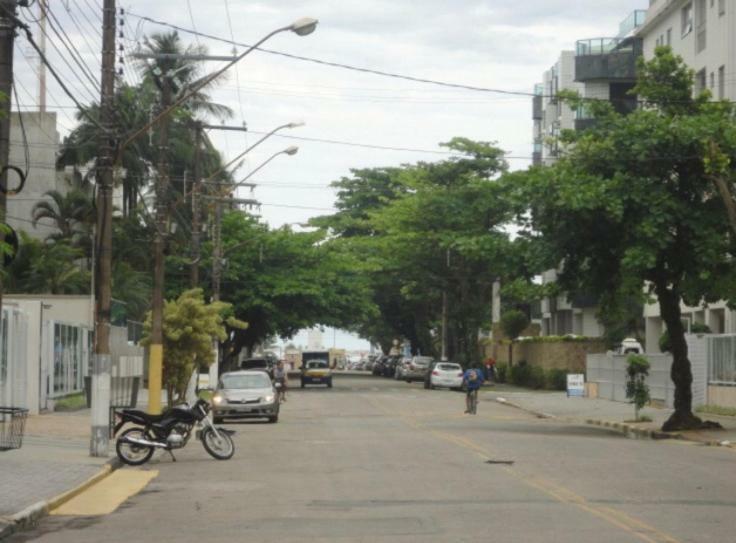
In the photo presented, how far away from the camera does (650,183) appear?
3152 cm

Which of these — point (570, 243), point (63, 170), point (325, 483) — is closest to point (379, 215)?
point (63, 170)

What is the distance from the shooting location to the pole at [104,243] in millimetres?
23953

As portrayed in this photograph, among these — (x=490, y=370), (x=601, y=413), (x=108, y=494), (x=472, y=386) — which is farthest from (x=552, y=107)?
(x=108, y=494)

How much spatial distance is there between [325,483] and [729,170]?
15.6 meters

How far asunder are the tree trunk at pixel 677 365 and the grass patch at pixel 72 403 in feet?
59.8

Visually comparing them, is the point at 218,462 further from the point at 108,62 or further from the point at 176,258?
the point at 176,258

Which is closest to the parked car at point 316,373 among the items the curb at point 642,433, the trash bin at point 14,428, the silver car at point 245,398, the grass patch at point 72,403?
the grass patch at point 72,403

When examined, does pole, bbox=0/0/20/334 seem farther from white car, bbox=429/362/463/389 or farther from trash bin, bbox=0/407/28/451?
white car, bbox=429/362/463/389

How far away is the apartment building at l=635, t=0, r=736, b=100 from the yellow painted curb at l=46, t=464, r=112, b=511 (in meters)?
31.7

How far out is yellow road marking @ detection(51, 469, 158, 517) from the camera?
16.4 m

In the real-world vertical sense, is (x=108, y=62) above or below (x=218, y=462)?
above

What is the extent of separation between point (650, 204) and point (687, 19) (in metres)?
24.5

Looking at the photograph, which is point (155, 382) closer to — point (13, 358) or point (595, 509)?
point (13, 358)

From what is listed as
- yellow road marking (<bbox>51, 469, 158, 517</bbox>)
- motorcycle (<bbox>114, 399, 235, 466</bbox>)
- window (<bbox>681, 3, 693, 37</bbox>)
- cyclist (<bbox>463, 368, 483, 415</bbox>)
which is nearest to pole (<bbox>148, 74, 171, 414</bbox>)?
motorcycle (<bbox>114, 399, 235, 466</bbox>)
